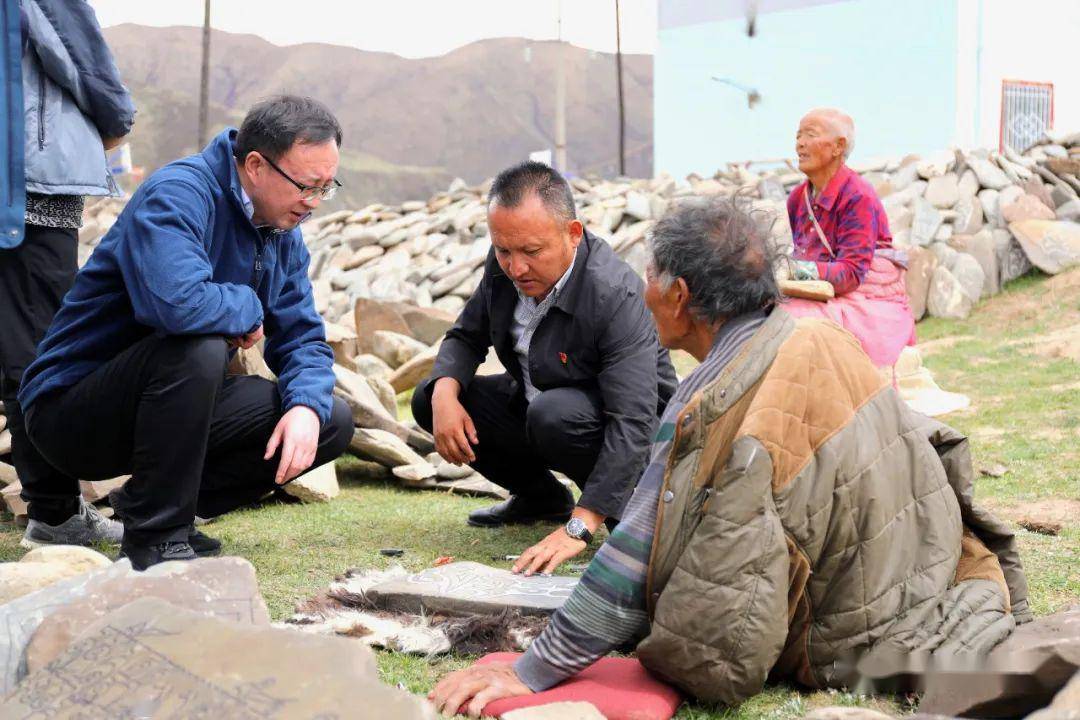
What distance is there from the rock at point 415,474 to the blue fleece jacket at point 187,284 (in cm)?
143

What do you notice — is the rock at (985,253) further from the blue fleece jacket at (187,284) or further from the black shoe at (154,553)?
the black shoe at (154,553)

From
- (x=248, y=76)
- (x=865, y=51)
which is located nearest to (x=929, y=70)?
(x=865, y=51)

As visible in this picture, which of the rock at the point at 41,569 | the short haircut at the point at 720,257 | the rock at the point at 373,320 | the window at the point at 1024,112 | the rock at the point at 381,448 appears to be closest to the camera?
the short haircut at the point at 720,257

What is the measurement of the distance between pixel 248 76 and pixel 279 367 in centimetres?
5374

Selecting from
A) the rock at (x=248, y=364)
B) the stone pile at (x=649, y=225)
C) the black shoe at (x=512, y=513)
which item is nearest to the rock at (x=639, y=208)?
the stone pile at (x=649, y=225)

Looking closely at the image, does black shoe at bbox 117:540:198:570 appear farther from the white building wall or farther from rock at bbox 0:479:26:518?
the white building wall

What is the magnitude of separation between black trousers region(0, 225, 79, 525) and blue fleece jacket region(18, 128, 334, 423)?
12.3 inches

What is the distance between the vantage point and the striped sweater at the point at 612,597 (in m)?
2.54

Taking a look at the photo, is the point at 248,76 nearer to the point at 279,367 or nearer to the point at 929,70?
the point at 929,70

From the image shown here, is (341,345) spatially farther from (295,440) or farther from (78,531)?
(295,440)

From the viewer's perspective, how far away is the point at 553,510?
4652 mm

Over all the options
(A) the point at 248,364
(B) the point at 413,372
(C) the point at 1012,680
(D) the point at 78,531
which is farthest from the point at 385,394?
(C) the point at 1012,680

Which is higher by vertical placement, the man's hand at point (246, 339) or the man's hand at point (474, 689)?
the man's hand at point (246, 339)

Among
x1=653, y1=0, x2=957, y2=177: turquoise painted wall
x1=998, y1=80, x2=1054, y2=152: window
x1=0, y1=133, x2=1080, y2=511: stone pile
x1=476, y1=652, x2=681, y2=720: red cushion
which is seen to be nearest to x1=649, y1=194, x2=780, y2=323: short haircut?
x1=476, y1=652, x2=681, y2=720: red cushion
